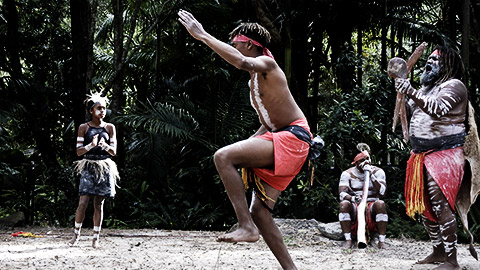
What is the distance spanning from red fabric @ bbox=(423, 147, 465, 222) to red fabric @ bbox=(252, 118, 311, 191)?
173 cm

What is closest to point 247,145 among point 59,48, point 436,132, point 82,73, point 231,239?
point 231,239

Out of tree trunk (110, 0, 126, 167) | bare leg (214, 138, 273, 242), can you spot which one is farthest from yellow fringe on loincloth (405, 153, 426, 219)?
tree trunk (110, 0, 126, 167)

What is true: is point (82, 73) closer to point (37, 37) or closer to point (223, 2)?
point (37, 37)

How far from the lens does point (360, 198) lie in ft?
24.0

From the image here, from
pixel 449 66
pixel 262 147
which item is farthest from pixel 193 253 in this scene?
pixel 449 66

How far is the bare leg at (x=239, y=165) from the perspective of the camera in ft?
10.8

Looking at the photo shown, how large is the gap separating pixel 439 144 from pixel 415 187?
1.50ft

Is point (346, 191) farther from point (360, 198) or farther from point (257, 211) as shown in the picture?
point (257, 211)

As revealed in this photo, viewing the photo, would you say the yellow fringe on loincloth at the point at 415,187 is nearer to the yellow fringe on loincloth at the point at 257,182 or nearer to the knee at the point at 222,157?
the yellow fringe on loincloth at the point at 257,182

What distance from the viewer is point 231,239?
312 centimetres

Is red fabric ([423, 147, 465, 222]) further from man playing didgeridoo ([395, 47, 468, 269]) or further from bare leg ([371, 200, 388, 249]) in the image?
bare leg ([371, 200, 388, 249])

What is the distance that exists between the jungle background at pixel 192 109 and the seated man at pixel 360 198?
1.74 m

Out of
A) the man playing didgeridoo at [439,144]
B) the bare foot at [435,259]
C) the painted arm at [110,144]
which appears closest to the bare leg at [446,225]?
the man playing didgeridoo at [439,144]

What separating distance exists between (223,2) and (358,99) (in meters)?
4.35
